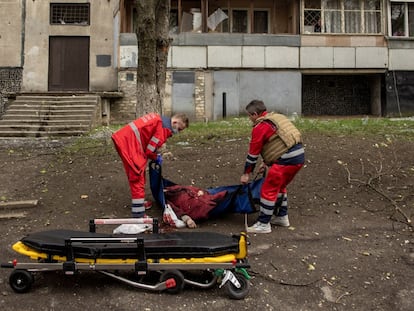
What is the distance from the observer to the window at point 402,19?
62.7ft

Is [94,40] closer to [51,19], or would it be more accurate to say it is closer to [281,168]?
[51,19]

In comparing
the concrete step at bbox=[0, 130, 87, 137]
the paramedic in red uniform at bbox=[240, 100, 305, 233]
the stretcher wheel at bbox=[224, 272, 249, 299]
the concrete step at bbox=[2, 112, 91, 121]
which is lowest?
the stretcher wheel at bbox=[224, 272, 249, 299]

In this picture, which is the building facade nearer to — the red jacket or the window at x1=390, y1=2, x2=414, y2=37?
the window at x1=390, y1=2, x2=414, y2=37

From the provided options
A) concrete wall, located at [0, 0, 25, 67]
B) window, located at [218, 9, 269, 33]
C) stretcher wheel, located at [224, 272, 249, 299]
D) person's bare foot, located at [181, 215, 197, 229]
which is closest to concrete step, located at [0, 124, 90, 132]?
concrete wall, located at [0, 0, 25, 67]

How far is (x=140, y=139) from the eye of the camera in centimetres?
504

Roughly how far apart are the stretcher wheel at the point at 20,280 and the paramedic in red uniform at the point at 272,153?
2.45 metres

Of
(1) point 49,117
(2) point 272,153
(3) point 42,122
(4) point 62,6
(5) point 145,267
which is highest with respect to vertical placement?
(4) point 62,6

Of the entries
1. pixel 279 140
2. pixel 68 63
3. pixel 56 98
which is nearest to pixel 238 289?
pixel 279 140

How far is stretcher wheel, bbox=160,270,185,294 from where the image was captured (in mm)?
3439

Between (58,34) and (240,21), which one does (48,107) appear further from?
(240,21)

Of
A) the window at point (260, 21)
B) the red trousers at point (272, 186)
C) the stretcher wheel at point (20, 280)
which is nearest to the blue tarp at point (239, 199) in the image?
the red trousers at point (272, 186)

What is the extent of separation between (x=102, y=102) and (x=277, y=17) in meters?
8.92

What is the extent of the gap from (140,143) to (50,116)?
1070 centimetres

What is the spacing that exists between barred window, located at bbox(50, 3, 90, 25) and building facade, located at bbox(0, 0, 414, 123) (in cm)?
4
